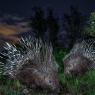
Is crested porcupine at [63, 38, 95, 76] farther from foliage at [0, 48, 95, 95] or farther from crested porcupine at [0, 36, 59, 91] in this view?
crested porcupine at [0, 36, 59, 91]

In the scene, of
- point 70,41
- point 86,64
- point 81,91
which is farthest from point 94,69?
point 70,41

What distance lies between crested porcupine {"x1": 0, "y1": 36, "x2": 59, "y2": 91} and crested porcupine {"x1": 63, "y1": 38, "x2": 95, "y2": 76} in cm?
142

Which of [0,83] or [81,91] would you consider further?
[0,83]

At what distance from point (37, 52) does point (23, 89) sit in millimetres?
1042

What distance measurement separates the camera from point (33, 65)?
10.5 metres

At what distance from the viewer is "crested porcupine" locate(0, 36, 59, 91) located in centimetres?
1026

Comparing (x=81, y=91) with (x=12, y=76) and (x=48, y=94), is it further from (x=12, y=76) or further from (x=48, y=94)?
(x=12, y=76)

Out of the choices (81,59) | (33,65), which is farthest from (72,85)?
(81,59)

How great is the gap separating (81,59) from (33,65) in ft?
7.43

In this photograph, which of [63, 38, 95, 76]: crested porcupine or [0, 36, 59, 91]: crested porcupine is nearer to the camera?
[0, 36, 59, 91]: crested porcupine

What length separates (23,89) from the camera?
33.2 ft

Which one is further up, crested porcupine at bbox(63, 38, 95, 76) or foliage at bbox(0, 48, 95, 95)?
crested porcupine at bbox(63, 38, 95, 76)

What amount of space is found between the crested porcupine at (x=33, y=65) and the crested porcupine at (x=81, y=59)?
55.8 inches

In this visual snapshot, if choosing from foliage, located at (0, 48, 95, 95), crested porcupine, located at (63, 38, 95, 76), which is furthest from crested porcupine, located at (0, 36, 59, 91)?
crested porcupine, located at (63, 38, 95, 76)
